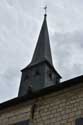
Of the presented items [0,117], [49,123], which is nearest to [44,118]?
[49,123]

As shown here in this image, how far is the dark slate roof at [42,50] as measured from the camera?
30.5 metres

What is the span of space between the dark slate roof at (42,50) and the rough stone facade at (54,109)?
1784 cm

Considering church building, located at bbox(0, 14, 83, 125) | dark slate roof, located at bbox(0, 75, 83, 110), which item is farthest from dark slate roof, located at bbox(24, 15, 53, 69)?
church building, located at bbox(0, 14, 83, 125)

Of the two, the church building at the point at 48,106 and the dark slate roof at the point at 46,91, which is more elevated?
the dark slate roof at the point at 46,91

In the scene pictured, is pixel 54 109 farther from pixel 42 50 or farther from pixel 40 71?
pixel 42 50

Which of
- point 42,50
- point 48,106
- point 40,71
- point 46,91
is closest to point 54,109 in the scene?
point 48,106

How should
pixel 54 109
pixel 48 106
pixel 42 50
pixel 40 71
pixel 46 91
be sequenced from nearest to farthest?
1. pixel 54 109
2. pixel 48 106
3. pixel 46 91
4. pixel 40 71
5. pixel 42 50

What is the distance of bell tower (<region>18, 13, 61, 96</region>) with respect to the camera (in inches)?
1110

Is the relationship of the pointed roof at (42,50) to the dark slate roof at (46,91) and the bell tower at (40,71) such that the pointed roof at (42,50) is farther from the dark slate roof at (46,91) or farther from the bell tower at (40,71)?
the dark slate roof at (46,91)

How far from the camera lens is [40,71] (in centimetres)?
2895

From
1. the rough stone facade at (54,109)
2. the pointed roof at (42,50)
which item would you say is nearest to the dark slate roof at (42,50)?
the pointed roof at (42,50)

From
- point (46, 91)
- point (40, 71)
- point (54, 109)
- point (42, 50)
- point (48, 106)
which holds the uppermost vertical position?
point (42, 50)

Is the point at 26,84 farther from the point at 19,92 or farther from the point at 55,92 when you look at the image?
the point at 55,92

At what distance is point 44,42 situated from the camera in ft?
105
